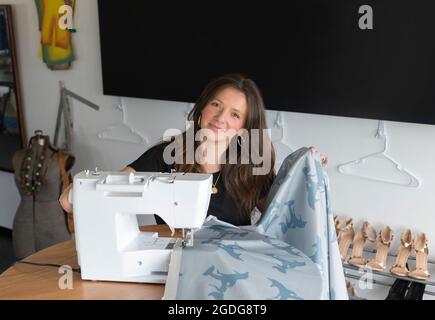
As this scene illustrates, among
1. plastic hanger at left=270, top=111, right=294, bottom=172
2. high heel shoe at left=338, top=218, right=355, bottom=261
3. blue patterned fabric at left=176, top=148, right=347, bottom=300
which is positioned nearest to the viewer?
blue patterned fabric at left=176, top=148, right=347, bottom=300

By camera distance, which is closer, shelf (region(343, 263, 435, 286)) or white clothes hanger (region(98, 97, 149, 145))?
shelf (region(343, 263, 435, 286))

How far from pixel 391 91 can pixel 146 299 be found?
136cm

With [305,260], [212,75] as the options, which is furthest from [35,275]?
[212,75]

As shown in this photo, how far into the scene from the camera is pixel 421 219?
2342 mm

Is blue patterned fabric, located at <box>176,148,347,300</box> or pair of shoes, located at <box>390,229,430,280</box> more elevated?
blue patterned fabric, located at <box>176,148,347,300</box>

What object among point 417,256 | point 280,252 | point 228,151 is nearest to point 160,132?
point 228,151

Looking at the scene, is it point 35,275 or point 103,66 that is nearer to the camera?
point 35,275

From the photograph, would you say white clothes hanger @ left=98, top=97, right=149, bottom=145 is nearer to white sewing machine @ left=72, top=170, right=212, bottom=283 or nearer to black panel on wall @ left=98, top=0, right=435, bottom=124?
black panel on wall @ left=98, top=0, right=435, bottom=124

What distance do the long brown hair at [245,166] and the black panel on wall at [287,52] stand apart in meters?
0.51

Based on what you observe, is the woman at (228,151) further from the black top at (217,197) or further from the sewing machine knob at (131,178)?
the sewing machine knob at (131,178)

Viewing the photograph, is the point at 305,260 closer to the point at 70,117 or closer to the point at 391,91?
the point at 391,91

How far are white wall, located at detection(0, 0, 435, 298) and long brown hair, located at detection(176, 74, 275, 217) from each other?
632 mm

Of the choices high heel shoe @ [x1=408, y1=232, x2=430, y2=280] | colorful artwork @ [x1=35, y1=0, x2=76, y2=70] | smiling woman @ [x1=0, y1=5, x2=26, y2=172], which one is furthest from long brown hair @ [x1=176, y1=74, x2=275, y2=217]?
smiling woman @ [x1=0, y1=5, x2=26, y2=172]

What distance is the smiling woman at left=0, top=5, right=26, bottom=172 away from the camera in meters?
3.40
